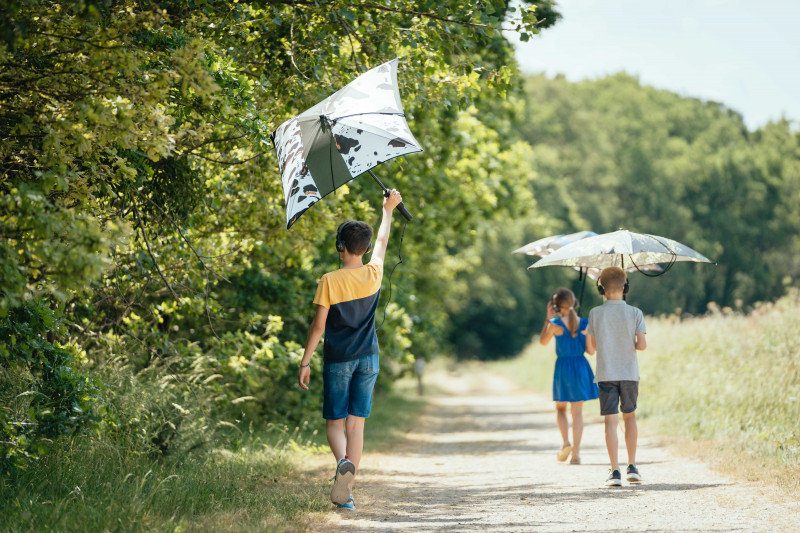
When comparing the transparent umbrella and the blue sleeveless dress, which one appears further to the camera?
the blue sleeveless dress

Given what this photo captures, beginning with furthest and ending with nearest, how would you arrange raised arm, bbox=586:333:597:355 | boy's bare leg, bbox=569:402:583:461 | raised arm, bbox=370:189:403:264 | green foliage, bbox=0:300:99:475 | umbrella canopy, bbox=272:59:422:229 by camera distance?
boy's bare leg, bbox=569:402:583:461
raised arm, bbox=586:333:597:355
raised arm, bbox=370:189:403:264
umbrella canopy, bbox=272:59:422:229
green foliage, bbox=0:300:99:475

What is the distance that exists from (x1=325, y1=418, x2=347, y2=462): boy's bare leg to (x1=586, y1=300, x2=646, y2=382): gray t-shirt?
2741mm

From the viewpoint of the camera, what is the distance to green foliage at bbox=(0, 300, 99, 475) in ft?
19.2

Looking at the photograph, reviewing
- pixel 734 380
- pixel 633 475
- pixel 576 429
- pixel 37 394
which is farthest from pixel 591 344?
pixel 37 394

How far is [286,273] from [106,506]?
7.10 metres

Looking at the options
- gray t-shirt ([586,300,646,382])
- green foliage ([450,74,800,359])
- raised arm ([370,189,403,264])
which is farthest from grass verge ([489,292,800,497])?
green foliage ([450,74,800,359])

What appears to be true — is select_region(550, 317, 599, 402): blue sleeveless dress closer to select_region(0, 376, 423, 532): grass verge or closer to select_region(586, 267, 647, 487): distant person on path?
select_region(586, 267, 647, 487): distant person on path

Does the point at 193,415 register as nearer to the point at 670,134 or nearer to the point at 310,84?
the point at 310,84

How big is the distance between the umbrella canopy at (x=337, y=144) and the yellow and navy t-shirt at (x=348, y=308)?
0.63m

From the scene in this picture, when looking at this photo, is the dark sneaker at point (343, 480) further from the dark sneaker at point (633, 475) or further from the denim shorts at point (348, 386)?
the dark sneaker at point (633, 475)

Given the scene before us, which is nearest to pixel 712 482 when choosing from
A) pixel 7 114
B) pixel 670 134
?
pixel 7 114

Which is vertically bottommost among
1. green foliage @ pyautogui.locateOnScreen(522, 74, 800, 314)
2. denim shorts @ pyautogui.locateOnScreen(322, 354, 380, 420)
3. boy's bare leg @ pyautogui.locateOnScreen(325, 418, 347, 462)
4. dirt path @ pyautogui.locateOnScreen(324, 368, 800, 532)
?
dirt path @ pyautogui.locateOnScreen(324, 368, 800, 532)

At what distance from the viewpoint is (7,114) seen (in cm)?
588

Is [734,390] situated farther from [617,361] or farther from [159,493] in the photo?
[159,493]
